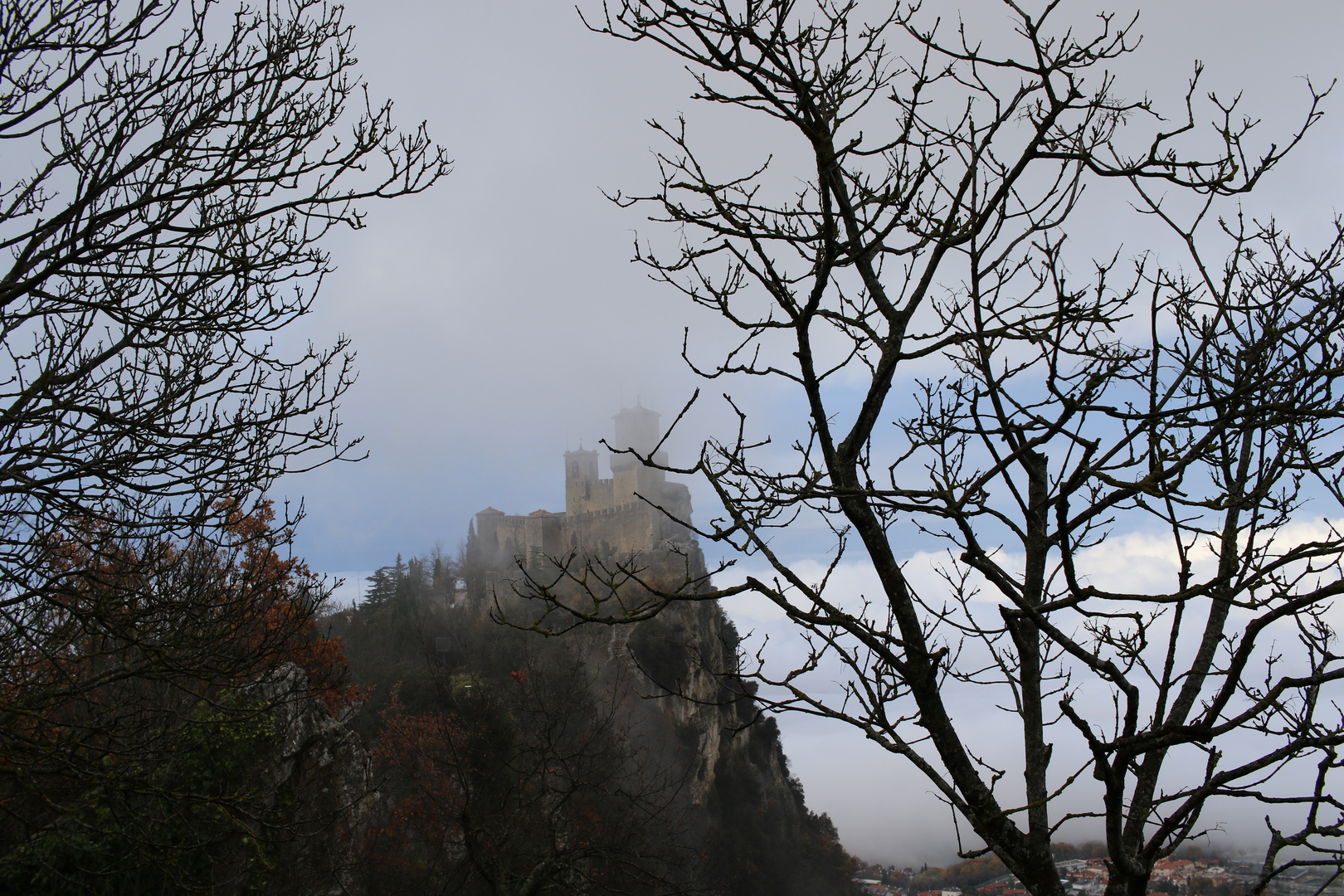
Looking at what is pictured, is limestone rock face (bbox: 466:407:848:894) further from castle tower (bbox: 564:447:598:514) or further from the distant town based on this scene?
the distant town

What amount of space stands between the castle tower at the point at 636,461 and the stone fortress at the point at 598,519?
0.19ft

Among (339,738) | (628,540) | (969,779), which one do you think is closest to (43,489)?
(969,779)

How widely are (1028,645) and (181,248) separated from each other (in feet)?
14.1

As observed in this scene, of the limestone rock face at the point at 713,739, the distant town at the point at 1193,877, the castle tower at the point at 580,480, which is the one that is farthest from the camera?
the castle tower at the point at 580,480

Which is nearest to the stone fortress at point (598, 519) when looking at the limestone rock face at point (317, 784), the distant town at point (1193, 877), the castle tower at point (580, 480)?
the castle tower at point (580, 480)

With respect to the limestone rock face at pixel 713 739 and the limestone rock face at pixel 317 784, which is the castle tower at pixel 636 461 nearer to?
the limestone rock face at pixel 713 739

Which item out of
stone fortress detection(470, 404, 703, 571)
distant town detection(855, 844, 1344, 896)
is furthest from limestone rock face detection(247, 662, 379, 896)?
stone fortress detection(470, 404, 703, 571)

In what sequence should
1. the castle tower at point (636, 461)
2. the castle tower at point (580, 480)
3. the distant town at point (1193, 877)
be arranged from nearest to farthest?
the distant town at point (1193, 877) → the castle tower at point (636, 461) → the castle tower at point (580, 480)

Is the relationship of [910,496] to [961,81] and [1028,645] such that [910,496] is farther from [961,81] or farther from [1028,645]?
[961,81]

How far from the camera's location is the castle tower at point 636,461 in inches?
1668

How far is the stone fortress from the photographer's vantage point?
140 feet

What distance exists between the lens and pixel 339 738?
11.4 meters

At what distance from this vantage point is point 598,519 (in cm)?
4556

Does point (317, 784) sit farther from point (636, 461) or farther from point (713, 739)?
point (636, 461)
